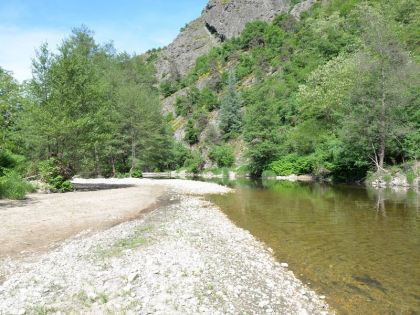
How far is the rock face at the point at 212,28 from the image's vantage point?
138m

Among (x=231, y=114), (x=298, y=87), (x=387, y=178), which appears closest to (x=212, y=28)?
(x=231, y=114)

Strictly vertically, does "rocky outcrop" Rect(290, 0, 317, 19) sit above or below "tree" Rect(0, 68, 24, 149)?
above

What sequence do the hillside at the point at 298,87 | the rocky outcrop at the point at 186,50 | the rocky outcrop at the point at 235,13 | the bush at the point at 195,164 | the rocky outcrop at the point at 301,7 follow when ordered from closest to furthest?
the hillside at the point at 298,87 < the bush at the point at 195,164 < the rocky outcrop at the point at 301,7 < the rocky outcrop at the point at 235,13 < the rocky outcrop at the point at 186,50

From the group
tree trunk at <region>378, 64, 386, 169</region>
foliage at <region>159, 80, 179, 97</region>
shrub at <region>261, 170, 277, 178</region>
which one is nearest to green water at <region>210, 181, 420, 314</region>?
tree trunk at <region>378, 64, 386, 169</region>

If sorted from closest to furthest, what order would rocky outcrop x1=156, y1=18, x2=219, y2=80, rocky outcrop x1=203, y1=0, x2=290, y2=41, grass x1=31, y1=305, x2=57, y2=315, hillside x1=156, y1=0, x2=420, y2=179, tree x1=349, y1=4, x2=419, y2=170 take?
1. grass x1=31, y1=305, x2=57, y2=315
2. tree x1=349, y1=4, x2=419, y2=170
3. hillside x1=156, y1=0, x2=420, y2=179
4. rocky outcrop x1=203, y1=0, x2=290, y2=41
5. rocky outcrop x1=156, y1=18, x2=219, y2=80

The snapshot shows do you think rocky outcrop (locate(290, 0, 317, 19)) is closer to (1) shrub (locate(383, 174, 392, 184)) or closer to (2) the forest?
(2) the forest

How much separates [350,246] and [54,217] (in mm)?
12395

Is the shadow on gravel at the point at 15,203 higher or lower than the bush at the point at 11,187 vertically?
lower

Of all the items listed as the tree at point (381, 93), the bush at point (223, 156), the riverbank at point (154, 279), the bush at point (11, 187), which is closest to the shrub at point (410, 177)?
the tree at point (381, 93)

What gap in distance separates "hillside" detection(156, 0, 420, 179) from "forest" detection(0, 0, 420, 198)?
20 cm

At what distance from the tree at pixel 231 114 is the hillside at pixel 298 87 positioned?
0.74ft

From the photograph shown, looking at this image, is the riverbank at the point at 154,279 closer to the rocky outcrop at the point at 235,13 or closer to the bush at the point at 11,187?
the bush at the point at 11,187

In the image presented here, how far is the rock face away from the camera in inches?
5448

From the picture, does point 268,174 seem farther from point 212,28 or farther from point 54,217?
point 212,28
